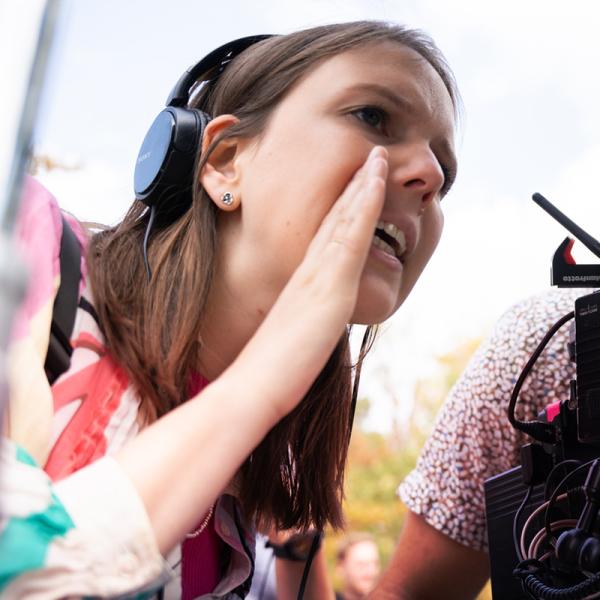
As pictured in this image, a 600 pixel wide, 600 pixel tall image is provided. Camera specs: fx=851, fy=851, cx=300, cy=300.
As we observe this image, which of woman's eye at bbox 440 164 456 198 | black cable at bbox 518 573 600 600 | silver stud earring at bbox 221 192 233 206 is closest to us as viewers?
black cable at bbox 518 573 600 600

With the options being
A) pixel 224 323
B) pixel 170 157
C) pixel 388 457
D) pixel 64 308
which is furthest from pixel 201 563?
pixel 388 457

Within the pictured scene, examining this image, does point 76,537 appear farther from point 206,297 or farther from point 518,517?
point 518,517

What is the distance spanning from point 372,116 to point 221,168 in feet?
0.71

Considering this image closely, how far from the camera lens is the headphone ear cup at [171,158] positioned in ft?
3.64

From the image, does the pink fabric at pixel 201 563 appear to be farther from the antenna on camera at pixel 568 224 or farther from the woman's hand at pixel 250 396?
the antenna on camera at pixel 568 224

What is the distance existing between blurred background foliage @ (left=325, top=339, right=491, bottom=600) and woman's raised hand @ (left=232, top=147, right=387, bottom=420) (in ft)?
31.5

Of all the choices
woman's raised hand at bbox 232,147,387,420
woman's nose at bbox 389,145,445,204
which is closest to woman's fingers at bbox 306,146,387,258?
woman's raised hand at bbox 232,147,387,420

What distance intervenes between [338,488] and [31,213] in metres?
0.68

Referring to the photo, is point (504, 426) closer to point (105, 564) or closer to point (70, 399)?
point (70, 399)

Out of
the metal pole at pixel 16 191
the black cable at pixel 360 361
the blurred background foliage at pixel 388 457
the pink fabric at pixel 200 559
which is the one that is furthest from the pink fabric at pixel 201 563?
the blurred background foliage at pixel 388 457

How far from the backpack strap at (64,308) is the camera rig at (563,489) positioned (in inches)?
21.4

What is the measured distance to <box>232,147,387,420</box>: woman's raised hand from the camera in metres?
0.73

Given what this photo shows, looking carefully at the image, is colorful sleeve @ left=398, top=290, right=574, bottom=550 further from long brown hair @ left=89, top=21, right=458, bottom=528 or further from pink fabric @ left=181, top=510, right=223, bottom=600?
pink fabric @ left=181, top=510, right=223, bottom=600

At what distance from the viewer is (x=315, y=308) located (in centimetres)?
78
